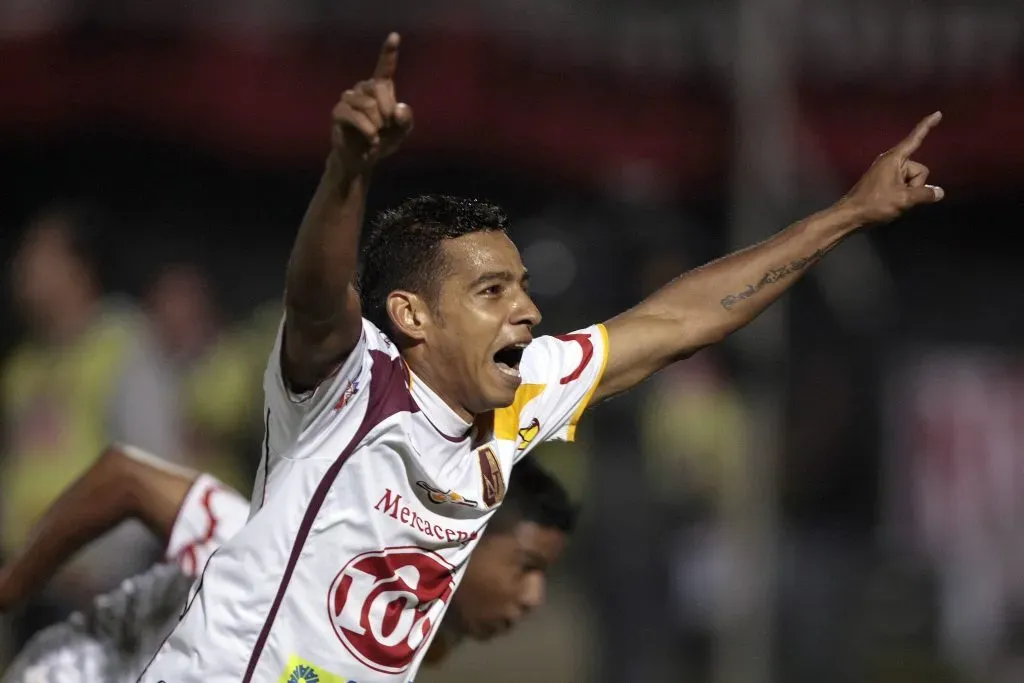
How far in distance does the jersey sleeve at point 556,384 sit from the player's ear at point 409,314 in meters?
Answer: 0.44

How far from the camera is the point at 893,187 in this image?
13.2 ft

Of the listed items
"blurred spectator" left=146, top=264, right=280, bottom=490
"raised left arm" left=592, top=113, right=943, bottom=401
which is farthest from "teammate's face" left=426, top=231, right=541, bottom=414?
"blurred spectator" left=146, top=264, right=280, bottom=490

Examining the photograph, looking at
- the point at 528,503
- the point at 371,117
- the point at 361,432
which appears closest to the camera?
the point at 371,117

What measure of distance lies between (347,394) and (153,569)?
4.99ft

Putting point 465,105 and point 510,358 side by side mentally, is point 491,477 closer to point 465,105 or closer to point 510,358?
point 510,358

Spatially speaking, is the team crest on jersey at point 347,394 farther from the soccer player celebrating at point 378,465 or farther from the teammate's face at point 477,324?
the teammate's face at point 477,324

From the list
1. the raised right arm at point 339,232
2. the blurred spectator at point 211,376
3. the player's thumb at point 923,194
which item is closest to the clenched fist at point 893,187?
the player's thumb at point 923,194

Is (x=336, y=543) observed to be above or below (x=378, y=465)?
below

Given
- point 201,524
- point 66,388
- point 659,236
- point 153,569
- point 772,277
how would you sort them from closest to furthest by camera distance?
1. point 772,277
2. point 201,524
3. point 153,569
4. point 66,388
5. point 659,236

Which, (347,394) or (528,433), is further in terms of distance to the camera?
(528,433)

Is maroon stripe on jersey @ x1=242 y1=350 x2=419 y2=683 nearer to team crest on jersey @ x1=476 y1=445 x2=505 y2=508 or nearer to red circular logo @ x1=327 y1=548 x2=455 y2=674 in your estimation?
red circular logo @ x1=327 y1=548 x2=455 y2=674

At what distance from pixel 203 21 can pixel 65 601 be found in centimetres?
399

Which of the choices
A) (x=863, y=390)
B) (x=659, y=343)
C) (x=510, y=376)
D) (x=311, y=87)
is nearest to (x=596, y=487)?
(x=863, y=390)

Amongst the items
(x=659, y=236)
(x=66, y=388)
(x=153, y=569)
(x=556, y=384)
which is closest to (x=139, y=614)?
(x=153, y=569)
